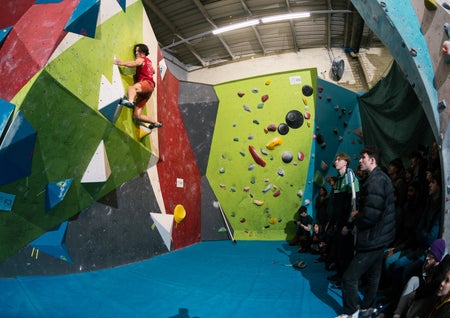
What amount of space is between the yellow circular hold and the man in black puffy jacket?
283 centimetres

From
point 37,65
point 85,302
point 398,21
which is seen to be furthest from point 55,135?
point 398,21

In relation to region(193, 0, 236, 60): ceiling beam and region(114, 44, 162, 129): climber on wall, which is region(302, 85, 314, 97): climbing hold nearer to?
region(114, 44, 162, 129): climber on wall

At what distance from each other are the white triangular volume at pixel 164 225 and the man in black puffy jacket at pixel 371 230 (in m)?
2.59

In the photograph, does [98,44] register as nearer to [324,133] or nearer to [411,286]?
[411,286]

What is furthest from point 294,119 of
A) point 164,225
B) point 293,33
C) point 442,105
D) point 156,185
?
point 293,33

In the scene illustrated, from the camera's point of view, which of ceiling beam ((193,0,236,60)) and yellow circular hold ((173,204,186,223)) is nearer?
yellow circular hold ((173,204,186,223))

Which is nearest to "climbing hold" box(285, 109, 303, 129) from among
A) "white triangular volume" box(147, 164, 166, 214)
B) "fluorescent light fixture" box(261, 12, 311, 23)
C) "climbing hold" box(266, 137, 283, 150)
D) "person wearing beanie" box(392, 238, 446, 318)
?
"climbing hold" box(266, 137, 283, 150)

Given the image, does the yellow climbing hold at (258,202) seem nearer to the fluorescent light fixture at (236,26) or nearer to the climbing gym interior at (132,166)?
the climbing gym interior at (132,166)

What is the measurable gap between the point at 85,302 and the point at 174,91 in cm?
356

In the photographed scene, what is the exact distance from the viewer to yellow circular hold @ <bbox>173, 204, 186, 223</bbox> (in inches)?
172

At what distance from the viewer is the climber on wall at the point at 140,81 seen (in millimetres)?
3072

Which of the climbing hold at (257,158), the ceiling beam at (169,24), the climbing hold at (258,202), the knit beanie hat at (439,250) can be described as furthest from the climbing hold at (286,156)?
the ceiling beam at (169,24)

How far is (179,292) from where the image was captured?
261 centimetres

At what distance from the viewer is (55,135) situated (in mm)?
2486
